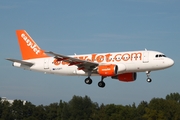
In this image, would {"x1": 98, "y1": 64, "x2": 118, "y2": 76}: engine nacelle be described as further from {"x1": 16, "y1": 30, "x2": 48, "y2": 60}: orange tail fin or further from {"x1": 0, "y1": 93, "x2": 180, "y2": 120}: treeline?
{"x1": 0, "y1": 93, "x2": 180, "y2": 120}: treeline

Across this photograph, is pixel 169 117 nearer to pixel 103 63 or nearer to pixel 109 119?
pixel 109 119

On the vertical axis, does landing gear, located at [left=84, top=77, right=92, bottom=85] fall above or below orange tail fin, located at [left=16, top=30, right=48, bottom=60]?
below

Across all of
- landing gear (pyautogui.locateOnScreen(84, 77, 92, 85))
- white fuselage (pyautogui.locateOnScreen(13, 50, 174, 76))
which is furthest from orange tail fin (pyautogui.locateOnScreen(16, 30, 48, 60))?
landing gear (pyautogui.locateOnScreen(84, 77, 92, 85))

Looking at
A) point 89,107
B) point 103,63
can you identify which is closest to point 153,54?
point 103,63

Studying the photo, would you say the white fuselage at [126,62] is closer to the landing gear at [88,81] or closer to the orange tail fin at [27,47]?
the landing gear at [88,81]

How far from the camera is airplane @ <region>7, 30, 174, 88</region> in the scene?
242 ft

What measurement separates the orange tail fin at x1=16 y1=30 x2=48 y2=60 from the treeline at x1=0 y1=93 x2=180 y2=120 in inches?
3093

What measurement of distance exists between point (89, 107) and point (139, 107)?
18.1 metres

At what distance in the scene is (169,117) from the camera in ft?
530

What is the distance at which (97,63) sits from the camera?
7638cm

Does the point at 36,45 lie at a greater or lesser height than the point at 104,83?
greater

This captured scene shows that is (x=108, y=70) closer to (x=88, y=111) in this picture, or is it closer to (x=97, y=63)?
(x=97, y=63)

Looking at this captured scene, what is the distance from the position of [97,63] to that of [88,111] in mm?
96934

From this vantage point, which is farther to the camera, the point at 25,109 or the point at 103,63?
the point at 25,109
